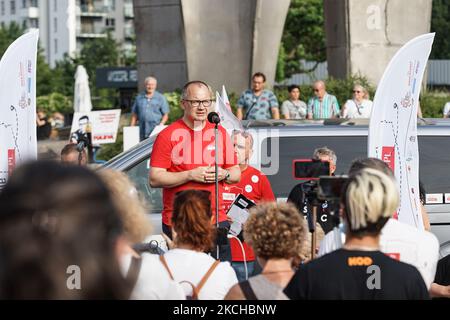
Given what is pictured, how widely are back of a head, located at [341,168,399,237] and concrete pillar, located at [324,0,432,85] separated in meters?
17.3

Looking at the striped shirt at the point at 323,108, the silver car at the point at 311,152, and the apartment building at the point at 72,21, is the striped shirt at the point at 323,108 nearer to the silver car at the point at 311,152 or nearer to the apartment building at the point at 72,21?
the silver car at the point at 311,152

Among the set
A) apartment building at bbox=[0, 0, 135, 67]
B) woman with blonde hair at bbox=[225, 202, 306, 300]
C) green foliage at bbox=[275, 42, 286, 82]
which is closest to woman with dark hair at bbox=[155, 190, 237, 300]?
woman with blonde hair at bbox=[225, 202, 306, 300]

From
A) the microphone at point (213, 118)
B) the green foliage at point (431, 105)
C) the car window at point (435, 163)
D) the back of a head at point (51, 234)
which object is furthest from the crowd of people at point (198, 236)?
the green foliage at point (431, 105)

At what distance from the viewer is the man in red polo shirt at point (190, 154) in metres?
7.21

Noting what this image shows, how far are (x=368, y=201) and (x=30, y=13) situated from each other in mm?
129774

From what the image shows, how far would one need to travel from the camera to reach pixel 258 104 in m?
15.3

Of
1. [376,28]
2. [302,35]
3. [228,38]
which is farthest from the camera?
[302,35]

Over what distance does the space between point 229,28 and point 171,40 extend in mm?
4223

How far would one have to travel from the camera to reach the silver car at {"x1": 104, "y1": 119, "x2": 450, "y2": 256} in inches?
346

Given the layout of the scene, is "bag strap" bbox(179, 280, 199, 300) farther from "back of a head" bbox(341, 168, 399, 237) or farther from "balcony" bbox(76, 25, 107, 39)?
"balcony" bbox(76, 25, 107, 39)

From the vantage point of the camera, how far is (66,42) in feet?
413

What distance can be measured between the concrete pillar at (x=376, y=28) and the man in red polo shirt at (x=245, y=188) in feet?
44.5

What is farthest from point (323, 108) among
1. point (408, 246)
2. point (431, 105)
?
point (408, 246)

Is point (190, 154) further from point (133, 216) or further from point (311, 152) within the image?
point (133, 216)
